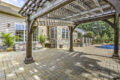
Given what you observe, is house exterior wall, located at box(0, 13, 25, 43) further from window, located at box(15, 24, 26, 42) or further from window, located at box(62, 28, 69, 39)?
window, located at box(62, 28, 69, 39)

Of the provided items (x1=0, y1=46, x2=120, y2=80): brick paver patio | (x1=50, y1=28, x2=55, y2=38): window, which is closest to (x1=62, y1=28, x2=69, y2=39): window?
(x1=50, y1=28, x2=55, y2=38): window

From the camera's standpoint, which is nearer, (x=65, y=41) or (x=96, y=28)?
(x=65, y=41)

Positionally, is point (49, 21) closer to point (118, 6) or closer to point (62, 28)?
point (118, 6)

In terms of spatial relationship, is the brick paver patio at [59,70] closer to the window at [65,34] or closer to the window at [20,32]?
the window at [20,32]

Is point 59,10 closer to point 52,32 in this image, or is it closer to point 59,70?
point 59,70

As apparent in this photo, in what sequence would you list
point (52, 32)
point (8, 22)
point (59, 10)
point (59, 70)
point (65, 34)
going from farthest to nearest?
point (65, 34) < point (52, 32) < point (8, 22) < point (59, 10) < point (59, 70)

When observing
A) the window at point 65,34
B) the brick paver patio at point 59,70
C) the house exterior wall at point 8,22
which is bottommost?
the brick paver patio at point 59,70

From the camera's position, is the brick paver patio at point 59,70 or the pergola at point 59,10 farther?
the brick paver patio at point 59,70

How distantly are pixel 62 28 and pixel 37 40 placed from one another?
12.4 ft

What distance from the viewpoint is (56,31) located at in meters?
8.42

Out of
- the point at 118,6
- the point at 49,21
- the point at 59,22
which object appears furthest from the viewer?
the point at 59,22

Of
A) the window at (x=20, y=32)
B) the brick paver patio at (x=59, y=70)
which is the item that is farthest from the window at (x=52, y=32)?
the brick paver patio at (x=59, y=70)

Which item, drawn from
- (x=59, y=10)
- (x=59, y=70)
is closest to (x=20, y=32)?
(x=59, y=10)

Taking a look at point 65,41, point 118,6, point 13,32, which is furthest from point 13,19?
point 118,6
